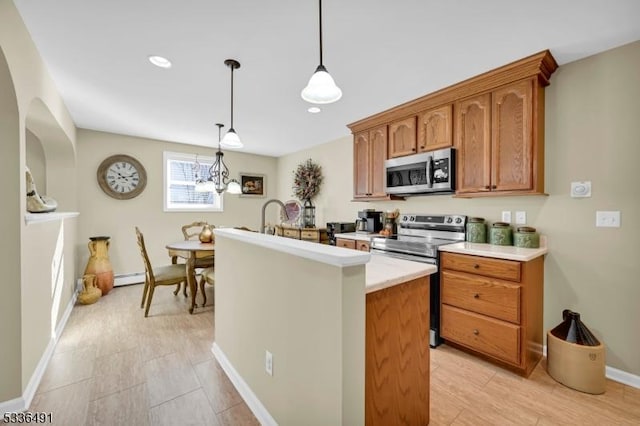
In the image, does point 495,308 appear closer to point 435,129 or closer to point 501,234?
point 501,234

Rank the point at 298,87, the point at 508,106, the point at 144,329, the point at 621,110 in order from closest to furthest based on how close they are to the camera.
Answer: the point at 621,110
the point at 508,106
the point at 298,87
the point at 144,329

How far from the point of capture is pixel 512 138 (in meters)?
2.25

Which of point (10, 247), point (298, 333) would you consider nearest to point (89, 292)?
point (10, 247)

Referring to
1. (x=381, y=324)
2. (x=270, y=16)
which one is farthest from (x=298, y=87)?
(x=381, y=324)

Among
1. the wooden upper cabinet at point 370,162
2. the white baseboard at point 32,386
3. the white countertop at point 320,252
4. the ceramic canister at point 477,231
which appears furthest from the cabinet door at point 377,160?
the white baseboard at point 32,386

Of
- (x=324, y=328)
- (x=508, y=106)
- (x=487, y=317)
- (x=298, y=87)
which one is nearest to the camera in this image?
(x=324, y=328)

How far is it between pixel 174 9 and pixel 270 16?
548 mm

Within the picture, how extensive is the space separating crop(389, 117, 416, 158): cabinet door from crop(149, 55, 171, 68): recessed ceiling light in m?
2.29

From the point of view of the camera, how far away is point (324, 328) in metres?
1.11

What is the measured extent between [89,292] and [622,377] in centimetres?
533

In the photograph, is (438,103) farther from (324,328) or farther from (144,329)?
(144,329)

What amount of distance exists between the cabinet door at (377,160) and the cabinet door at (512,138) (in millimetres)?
1182

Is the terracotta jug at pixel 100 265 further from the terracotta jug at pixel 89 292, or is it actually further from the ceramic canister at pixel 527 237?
the ceramic canister at pixel 527 237

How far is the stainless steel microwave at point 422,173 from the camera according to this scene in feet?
8.63
